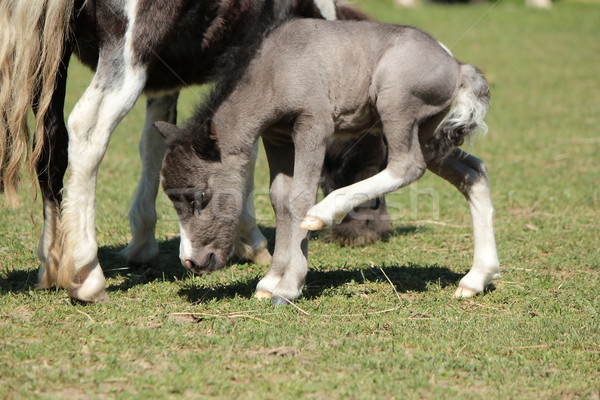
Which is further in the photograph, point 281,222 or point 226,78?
point 281,222

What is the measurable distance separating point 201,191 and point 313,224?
2.37 ft

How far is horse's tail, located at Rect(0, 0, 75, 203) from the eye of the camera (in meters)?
4.41

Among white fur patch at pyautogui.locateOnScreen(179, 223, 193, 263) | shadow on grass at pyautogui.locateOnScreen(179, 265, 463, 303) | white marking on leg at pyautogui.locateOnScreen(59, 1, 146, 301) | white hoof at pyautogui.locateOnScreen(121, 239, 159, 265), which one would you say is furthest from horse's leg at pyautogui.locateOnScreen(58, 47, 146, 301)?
white hoof at pyautogui.locateOnScreen(121, 239, 159, 265)

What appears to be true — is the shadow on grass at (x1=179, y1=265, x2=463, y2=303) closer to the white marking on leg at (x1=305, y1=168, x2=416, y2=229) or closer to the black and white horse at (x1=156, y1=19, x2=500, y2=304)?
the black and white horse at (x1=156, y1=19, x2=500, y2=304)

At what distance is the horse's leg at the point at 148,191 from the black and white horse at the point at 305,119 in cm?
109

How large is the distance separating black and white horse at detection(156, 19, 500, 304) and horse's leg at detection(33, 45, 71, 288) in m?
0.61

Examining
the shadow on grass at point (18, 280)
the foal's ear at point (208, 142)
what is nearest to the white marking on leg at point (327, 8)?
the foal's ear at point (208, 142)

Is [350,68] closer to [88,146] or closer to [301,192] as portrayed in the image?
[301,192]

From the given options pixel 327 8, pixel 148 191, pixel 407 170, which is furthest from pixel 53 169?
pixel 327 8

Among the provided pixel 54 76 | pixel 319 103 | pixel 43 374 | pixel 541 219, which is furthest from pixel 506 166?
pixel 43 374

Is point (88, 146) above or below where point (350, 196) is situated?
above

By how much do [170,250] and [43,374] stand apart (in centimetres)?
267

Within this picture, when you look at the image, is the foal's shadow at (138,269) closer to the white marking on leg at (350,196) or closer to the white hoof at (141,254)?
the white hoof at (141,254)

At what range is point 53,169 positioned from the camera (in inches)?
187
